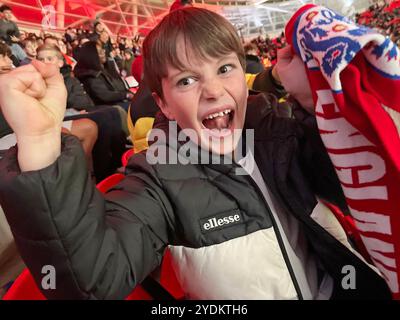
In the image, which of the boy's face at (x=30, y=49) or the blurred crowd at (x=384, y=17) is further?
the boy's face at (x=30, y=49)

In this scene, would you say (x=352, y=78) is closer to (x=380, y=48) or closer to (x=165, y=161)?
(x=380, y=48)

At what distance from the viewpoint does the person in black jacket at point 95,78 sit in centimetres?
345

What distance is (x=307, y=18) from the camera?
0.58 metres

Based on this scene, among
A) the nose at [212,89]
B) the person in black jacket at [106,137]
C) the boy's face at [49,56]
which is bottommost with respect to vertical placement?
the person in black jacket at [106,137]

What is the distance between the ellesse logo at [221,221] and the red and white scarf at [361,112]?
0.72 ft

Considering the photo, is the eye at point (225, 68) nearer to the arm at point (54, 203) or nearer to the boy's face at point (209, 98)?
the boy's face at point (209, 98)

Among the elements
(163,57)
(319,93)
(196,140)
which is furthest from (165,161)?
(319,93)

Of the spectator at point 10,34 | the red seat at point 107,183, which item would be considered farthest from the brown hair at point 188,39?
the spectator at point 10,34

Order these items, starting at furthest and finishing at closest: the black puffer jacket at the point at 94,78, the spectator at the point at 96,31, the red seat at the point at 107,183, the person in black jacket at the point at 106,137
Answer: the spectator at the point at 96,31 → the black puffer jacket at the point at 94,78 → the person in black jacket at the point at 106,137 → the red seat at the point at 107,183

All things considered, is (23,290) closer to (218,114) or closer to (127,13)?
Result: (218,114)

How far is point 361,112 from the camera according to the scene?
0.53 m

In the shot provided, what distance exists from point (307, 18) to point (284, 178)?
1.04 feet

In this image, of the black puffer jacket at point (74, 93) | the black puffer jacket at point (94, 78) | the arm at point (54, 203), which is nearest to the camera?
the arm at point (54, 203)

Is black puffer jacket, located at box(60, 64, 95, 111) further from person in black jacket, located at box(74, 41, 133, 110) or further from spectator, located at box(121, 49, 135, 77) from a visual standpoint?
spectator, located at box(121, 49, 135, 77)
